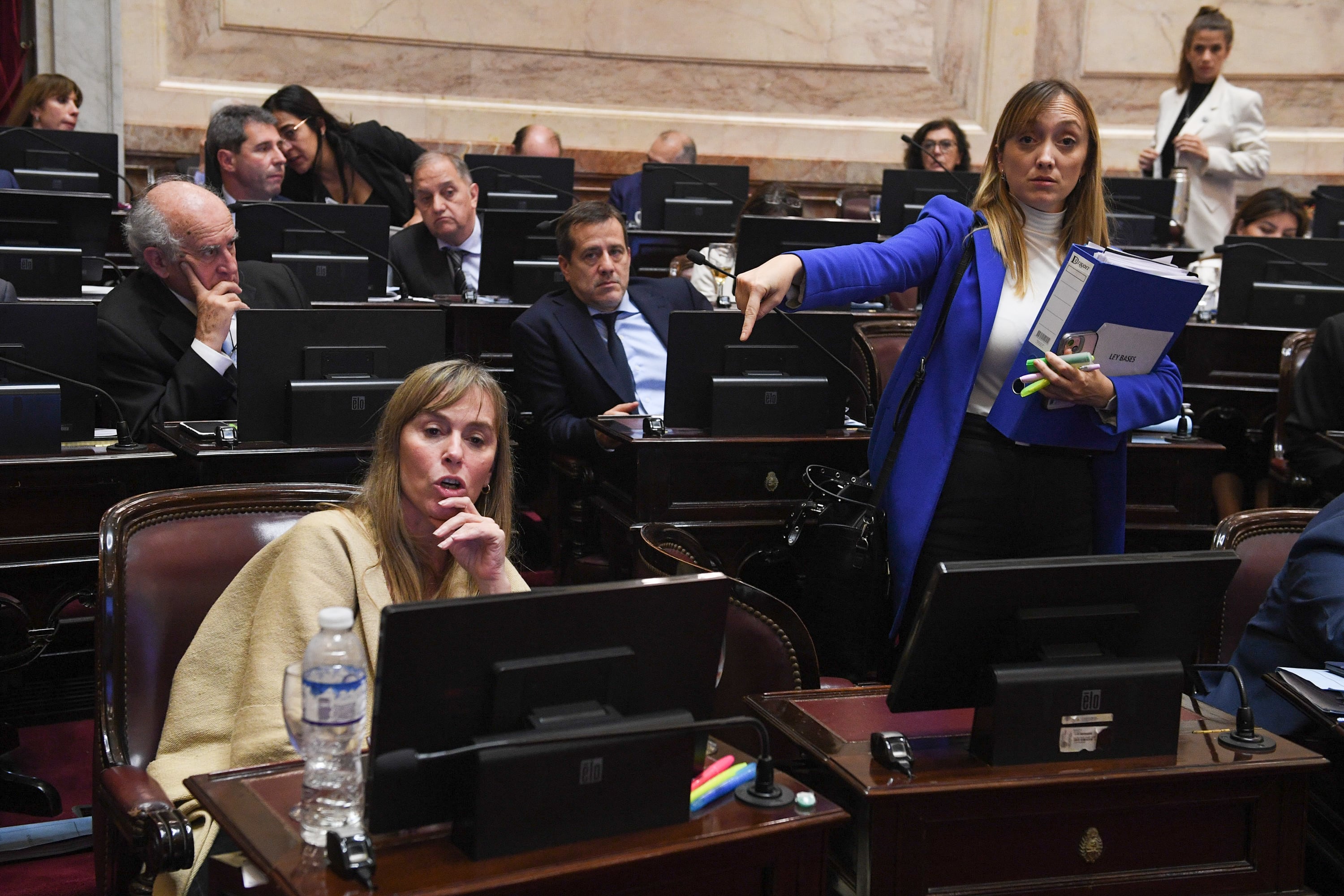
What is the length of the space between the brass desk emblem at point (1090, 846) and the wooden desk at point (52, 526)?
6.47ft

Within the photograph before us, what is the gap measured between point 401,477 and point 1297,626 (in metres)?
1.42

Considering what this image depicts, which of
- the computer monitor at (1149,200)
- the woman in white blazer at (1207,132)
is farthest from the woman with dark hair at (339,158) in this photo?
the woman in white blazer at (1207,132)

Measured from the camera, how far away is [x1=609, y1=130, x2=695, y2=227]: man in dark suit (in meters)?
6.74

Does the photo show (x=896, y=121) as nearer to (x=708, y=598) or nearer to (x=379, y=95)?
(x=379, y=95)

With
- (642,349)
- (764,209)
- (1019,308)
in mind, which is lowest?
(642,349)

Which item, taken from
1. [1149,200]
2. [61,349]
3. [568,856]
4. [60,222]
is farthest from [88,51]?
[568,856]

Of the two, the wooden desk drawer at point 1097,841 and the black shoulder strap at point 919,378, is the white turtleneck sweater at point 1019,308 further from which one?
the wooden desk drawer at point 1097,841

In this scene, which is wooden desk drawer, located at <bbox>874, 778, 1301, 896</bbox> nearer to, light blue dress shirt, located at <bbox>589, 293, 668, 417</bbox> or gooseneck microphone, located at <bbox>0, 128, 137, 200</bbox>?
light blue dress shirt, located at <bbox>589, 293, 668, 417</bbox>

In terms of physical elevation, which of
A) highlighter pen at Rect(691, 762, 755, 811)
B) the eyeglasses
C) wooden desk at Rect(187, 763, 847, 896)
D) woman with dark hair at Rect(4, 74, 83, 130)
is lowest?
wooden desk at Rect(187, 763, 847, 896)

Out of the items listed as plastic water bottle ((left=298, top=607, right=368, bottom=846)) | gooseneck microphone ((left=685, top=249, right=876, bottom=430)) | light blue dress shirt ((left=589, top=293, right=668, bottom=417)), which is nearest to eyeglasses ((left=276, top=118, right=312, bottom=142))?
light blue dress shirt ((left=589, top=293, right=668, bottom=417))

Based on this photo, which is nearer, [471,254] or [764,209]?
[764,209]

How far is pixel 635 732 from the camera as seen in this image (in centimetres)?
139

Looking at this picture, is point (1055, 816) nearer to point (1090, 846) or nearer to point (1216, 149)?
point (1090, 846)

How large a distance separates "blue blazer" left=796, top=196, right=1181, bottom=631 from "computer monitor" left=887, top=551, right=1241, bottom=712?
0.65 meters
